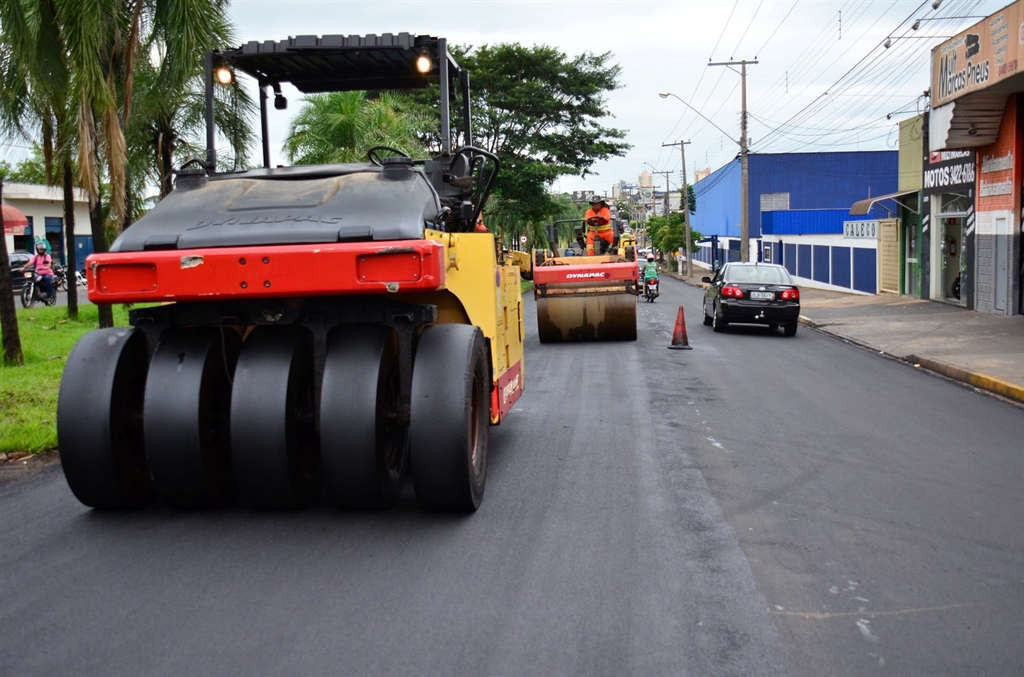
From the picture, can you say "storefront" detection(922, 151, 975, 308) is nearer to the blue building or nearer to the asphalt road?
the asphalt road

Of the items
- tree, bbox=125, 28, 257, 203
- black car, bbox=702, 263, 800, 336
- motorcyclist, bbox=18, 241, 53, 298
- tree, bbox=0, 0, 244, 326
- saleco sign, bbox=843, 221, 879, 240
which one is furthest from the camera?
saleco sign, bbox=843, 221, 879, 240

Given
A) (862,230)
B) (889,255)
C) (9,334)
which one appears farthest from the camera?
(862,230)

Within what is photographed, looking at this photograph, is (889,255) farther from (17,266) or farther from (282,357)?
(282,357)

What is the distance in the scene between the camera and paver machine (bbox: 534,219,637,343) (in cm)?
1852

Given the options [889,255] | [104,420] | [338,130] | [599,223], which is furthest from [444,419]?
[889,255]

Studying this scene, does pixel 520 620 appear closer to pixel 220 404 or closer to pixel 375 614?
pixel 375 614

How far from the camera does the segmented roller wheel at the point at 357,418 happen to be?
5742mm

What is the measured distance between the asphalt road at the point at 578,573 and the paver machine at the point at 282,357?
0.31 meters

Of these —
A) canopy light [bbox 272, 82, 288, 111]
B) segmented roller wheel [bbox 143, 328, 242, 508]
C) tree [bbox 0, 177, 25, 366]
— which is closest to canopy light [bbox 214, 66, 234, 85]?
canopy light [bbox 272, 82, 288, 111]

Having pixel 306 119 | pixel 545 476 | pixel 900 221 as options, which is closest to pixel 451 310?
pixel 545 476

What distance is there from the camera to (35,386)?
1176 centimetres

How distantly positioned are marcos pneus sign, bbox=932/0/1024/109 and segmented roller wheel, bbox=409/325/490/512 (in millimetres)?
16202

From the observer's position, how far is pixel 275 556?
5.52 meters

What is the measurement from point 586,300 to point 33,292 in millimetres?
16961
